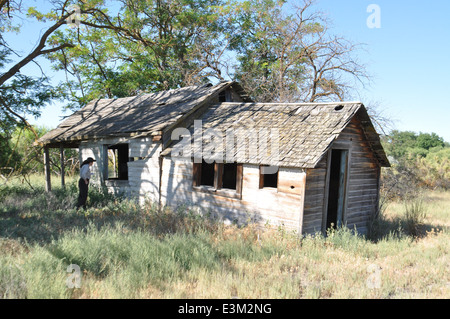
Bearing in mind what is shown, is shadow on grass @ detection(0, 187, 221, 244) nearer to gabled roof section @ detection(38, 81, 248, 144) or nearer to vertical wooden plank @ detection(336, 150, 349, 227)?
gabled roof section @ detection(38, 81, 248, 144)

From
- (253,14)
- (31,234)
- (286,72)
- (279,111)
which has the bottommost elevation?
(31,234)

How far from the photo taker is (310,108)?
445 inches

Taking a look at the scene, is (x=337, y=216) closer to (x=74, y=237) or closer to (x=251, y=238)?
(x=251, y=238)

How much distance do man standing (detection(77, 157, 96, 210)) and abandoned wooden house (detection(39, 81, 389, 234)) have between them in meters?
1.62

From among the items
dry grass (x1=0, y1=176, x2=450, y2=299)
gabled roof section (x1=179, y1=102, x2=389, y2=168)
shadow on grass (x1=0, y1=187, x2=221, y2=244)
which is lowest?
shadow on grass (x1=0, y1=187, x2=221, y2=244)

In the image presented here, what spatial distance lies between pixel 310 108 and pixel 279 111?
106 cm

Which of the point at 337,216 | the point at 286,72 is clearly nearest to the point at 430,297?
the point at 337,216

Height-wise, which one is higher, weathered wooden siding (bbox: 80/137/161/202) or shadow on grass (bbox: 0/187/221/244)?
weathered wooden siding (bbox: 80/137/161/202)

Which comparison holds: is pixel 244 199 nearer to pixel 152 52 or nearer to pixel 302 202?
pixel 302 202

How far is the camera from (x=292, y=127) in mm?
10812

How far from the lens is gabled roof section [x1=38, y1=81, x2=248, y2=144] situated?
13.3m

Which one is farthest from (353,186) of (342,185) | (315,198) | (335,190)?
(315,198)

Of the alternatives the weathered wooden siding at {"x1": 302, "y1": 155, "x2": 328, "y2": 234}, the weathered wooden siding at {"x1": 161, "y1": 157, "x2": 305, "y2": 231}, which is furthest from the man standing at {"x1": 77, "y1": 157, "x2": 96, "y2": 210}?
the weathered wooden siding at {"x1": 302, "y1": 155, "x2": 328, "y2": 234}

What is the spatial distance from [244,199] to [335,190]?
3851 millimetres
